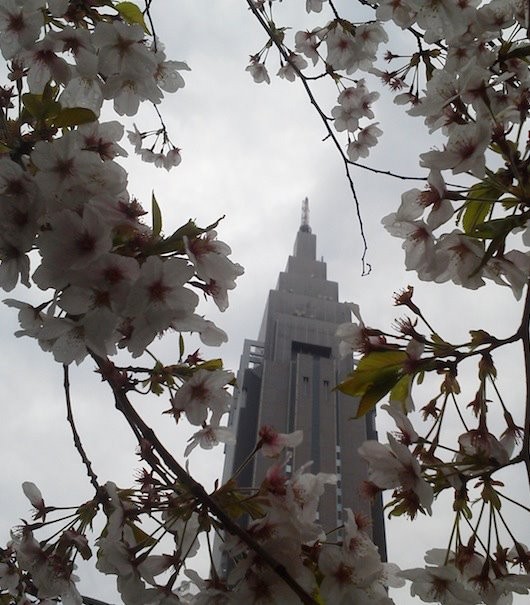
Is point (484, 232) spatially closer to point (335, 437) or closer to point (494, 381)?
point (494, 381)

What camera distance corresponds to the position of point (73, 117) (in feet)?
2.36

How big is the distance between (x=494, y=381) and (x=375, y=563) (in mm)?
307

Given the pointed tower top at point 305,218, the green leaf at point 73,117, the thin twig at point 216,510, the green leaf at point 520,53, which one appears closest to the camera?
the thin twig at point 216,510

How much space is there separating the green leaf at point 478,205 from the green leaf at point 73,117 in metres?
0.57

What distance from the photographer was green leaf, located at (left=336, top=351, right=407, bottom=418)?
84 centimetres

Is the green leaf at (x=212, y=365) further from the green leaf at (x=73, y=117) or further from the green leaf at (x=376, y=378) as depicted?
the green leaf at (x=73, y=117)

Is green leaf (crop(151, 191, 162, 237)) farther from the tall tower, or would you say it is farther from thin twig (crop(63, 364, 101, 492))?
the tall tower

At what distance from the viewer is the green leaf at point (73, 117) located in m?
0.72

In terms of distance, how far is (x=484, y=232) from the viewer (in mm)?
826

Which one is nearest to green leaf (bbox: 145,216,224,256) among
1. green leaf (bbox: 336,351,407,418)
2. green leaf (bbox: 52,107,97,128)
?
green leaf (bbox: 52,107,97,128)

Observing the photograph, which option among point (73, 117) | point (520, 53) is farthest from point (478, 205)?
point (73, 117)

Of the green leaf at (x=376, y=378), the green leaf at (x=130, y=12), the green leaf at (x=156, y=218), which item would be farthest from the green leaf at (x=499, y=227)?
the green leaf at (x=130, y=12)

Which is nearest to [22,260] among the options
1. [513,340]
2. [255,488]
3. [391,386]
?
[255,488]

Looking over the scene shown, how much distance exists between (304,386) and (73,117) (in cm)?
2597
